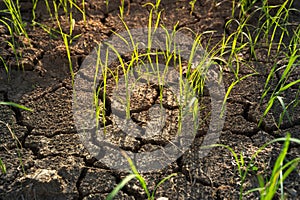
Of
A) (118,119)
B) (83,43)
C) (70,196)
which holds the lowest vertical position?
(70,196)

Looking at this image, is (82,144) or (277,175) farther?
(82,144)

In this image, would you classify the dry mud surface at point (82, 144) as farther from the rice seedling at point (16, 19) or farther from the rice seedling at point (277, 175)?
the rice seedling at point (277, 175)

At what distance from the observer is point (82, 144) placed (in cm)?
235

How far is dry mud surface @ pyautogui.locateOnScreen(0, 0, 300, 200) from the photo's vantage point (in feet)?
7.01

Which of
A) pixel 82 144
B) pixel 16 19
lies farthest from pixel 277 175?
pixel 16 19

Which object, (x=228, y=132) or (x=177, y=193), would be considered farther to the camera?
(x=228, y=132)

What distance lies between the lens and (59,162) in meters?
2.27

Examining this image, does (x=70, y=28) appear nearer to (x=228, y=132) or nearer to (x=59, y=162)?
(x=59, y=162)

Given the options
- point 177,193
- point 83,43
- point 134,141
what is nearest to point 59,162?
point 134,141

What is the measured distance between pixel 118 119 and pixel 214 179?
1.86 ft

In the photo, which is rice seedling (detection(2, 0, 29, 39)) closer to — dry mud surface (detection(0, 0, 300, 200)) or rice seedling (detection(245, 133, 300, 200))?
dry mud surface (detection(0, 0, 300, 200))

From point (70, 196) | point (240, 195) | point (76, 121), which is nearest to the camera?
point (240, 195)

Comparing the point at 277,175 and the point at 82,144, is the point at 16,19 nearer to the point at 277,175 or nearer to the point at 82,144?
the point at 82,144

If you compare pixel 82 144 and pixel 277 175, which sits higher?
pixel 277 175
